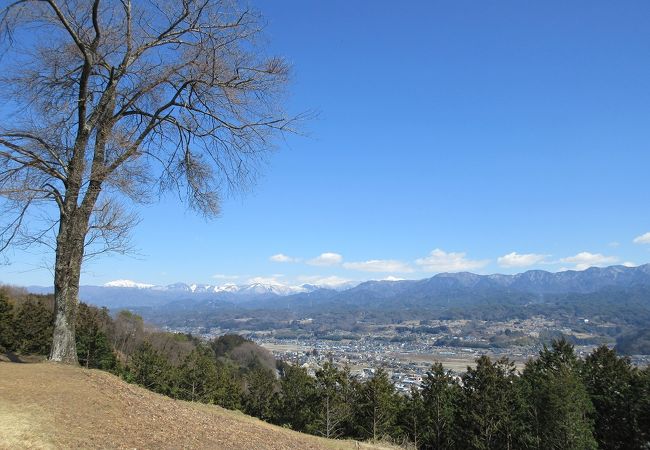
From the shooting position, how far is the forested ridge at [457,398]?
25594 mm

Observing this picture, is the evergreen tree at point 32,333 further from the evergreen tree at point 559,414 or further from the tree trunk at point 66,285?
the evergreen tree at point 559,414

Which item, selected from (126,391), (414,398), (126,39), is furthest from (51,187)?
(414,398)

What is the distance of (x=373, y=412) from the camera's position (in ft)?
87.6

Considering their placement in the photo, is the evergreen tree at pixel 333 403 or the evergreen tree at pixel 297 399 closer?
the evergreen tree at pixel 333 403

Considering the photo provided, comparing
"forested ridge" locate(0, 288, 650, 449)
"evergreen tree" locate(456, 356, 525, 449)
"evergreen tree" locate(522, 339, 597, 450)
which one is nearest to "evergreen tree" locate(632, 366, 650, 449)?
"forested ridge" locate(0, 288, 650, 449)

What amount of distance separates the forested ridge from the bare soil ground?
1579 cm

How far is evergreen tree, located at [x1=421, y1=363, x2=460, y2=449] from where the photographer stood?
28781 mm

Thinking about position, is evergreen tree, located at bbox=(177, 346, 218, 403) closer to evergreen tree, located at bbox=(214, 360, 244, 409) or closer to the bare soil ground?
evergreen tree, located at bbox=(214, 360, 244, 409)

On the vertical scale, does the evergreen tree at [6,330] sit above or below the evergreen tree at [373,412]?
above

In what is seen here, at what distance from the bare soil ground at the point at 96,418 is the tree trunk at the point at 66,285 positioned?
647 millimetres

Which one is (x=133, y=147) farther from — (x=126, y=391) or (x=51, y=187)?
(x=126, y=391)

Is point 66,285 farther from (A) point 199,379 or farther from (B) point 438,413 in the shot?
(A) point 199,379

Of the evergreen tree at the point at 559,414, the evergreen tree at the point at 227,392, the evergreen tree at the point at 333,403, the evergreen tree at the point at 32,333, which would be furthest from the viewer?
the evergreen tree at the point at 227,392

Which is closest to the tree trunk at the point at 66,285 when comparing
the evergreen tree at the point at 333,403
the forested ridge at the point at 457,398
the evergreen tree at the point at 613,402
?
the forested ridge at the point at 457,398
